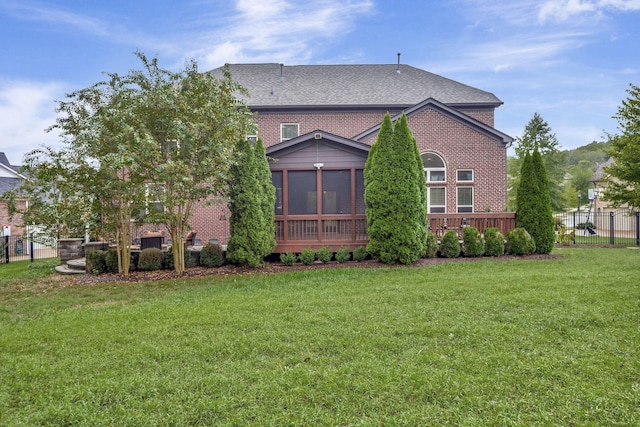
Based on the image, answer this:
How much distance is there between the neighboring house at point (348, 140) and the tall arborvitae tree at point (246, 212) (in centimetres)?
100

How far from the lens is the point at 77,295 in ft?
23.7

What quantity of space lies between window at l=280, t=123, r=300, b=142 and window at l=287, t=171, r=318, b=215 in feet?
25.7

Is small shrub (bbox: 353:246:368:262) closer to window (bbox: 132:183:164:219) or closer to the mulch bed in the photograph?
the mulch bed

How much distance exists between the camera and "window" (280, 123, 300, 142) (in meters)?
18.2

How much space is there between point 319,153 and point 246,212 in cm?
274

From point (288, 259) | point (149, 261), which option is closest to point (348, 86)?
point (288, 259)

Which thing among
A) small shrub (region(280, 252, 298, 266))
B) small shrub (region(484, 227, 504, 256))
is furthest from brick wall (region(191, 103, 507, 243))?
small shrub (region(280, 252, 298, 266))

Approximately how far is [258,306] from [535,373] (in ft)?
12.0

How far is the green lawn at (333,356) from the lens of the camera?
9.05 feet

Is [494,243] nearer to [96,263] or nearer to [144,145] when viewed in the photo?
[144,145]

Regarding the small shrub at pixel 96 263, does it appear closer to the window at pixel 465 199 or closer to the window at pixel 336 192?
the window at pixel 336 192

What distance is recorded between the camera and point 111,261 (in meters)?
9.62

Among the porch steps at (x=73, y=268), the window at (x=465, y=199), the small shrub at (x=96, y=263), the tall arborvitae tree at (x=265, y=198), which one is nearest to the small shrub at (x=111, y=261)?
the small shrub at (x=96, y=263)

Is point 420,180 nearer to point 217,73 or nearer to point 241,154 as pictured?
point 241,154
